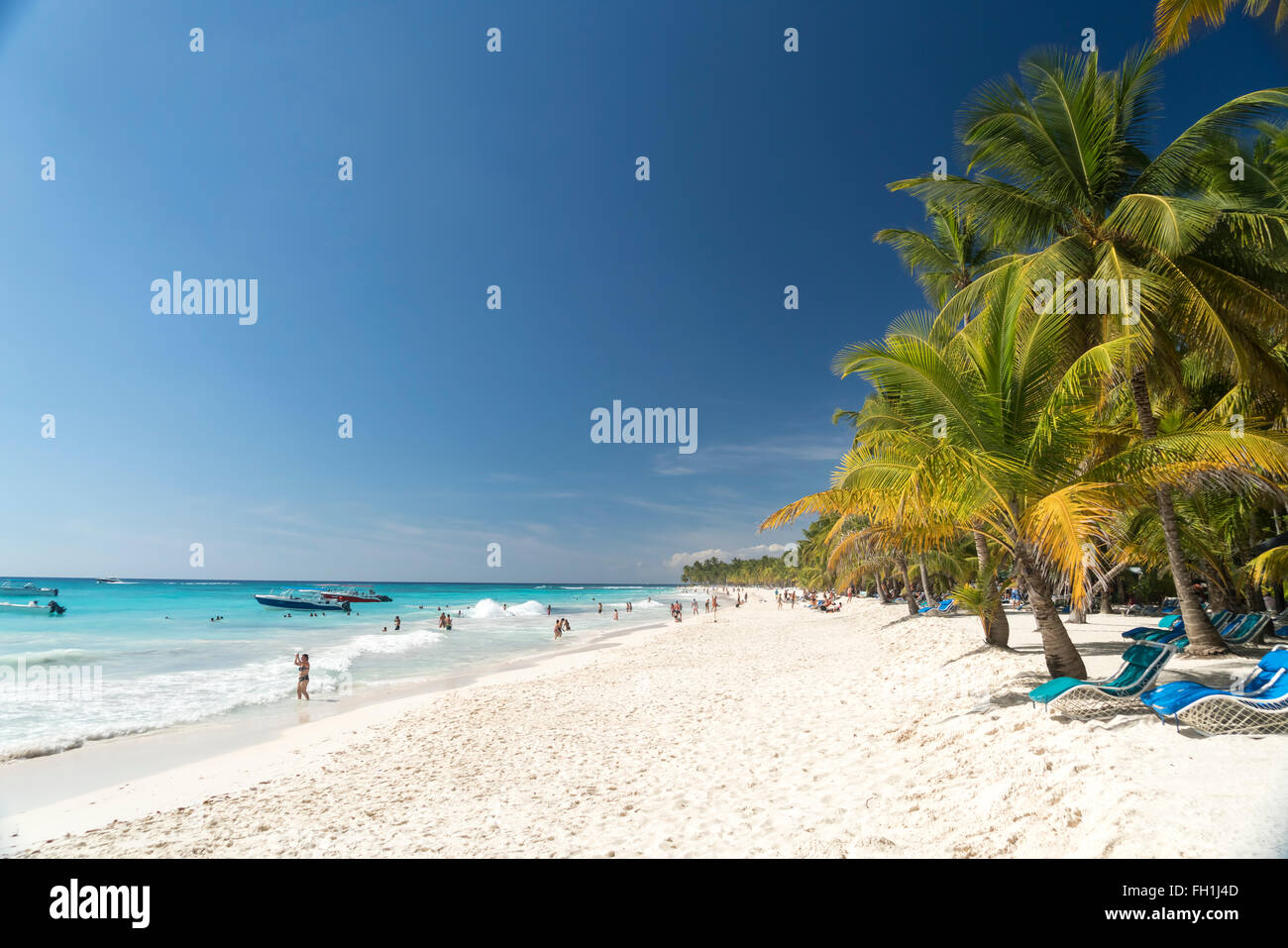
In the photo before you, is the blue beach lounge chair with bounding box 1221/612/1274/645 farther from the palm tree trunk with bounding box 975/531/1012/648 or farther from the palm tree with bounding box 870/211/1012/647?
the palm tree with bounding box 870/211/1012/647

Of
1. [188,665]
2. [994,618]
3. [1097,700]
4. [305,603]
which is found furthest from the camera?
[305,603]

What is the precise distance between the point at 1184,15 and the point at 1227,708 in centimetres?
746

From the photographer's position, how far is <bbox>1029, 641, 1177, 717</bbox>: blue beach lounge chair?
5312 mm

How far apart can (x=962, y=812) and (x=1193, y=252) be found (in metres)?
10.7

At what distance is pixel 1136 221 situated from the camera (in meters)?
8.41

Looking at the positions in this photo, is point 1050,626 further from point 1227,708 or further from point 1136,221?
point 1136,221

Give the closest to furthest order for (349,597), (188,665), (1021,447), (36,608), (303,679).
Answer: (1021,447), (303,679), (188,665), (36,608), (349,597)

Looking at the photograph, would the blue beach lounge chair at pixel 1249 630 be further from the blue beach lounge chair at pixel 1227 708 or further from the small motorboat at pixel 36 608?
the small motorboat at pixel 36 608

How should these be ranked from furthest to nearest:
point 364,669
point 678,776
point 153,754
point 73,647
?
1. point 73,647
2. point 364,669
3. point 153,754
4. point 678,776

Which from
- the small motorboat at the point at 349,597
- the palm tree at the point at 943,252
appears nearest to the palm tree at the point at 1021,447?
the palm tree at the point at 943,252

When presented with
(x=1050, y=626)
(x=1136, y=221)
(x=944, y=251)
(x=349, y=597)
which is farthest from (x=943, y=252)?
(x=349, y=597)
